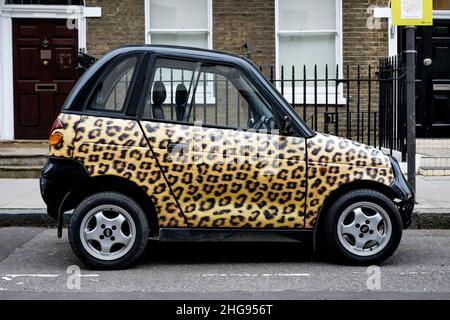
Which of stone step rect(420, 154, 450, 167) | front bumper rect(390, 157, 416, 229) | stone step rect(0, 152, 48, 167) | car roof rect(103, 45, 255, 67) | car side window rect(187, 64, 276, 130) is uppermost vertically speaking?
car roof rect(103, 45, 255, 67)

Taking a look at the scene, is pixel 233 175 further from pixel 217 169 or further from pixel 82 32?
pixel 82 32

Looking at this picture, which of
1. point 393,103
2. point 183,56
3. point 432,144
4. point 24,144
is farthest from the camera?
point 24,144

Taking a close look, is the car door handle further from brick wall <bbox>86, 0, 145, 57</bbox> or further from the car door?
brick wall <bbox>86, 0, 145, 57</bbox>

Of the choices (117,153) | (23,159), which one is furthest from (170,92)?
(23,159)

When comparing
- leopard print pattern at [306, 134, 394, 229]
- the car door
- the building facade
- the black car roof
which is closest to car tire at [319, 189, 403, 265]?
leopard print pattern at [306, 134, 394, 229]

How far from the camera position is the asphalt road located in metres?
5.71

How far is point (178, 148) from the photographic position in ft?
21.2

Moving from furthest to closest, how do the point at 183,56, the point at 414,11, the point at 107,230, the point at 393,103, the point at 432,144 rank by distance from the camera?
the point at 432,144
the point at 393,103
the point at 414,11
the point at 183,56
the point at 107,230

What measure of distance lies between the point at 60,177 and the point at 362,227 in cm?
251

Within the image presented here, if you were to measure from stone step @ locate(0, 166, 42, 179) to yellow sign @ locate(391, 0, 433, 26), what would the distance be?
6082 millimetres

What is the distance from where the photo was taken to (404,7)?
8.98 m
